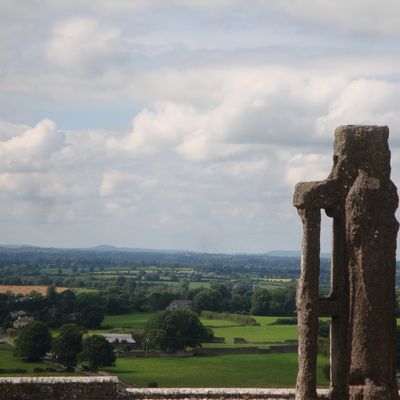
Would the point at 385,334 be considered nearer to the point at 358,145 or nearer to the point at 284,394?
the point at 358,145

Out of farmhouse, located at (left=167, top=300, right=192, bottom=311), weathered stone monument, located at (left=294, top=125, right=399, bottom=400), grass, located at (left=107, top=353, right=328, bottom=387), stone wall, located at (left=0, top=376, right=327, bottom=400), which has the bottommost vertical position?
grass, located at (left=107, top=353, right=328, bottom=387)

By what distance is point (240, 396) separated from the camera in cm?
1970

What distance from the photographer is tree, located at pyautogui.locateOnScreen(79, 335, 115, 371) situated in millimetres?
61781

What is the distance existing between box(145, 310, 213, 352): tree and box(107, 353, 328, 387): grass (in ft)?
10.1

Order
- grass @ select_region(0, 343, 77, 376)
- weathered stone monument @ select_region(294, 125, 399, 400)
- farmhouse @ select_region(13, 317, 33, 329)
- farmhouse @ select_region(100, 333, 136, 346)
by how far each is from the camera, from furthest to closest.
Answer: farmhouse @ select_region(13, 317, 33, 329)
farmhouse @ select_region(100, 333, 136, 346)
grass @ select_region(0, 343, 77, 376)
weathered stone monument @ select_region(294, 125, 399, 400)

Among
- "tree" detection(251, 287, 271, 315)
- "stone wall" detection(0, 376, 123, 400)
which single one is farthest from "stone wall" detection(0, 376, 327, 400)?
"tree" detection(251, 287, 271, 315)

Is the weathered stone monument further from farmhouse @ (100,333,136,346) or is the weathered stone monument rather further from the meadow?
farmhouse @ (100,333,136,346)

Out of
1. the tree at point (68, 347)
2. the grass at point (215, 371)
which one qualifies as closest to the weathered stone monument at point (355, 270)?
the grass at point (215, 371)

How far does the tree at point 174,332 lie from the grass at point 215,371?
309 cm

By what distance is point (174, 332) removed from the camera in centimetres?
7219

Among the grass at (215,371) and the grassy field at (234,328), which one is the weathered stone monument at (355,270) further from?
the grassy field at (234,328)

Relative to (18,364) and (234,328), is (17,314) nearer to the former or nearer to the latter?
(234,328)

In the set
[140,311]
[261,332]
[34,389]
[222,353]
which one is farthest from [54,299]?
[34,389]

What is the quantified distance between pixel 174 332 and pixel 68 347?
36.8ft
